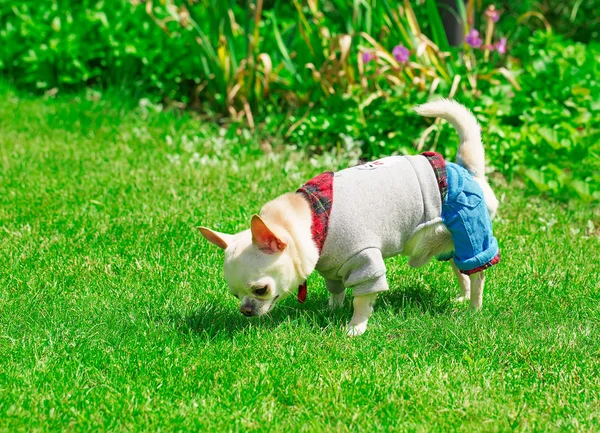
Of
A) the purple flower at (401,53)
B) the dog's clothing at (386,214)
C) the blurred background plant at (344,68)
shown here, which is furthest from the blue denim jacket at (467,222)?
the purple flower at (401,53)

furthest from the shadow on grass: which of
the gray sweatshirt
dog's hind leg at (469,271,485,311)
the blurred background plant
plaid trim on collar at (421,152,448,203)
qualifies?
the blurred background plant

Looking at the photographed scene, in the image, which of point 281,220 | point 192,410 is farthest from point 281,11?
point 192,410

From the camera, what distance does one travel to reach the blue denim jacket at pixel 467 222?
Answer: 3.78m

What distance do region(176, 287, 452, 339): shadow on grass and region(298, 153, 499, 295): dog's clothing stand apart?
0.23 metres

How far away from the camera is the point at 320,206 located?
11.9ft

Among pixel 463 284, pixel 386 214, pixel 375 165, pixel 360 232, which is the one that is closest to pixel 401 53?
pixel 463 284

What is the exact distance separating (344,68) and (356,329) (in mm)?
3259

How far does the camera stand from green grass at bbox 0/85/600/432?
3.13 m

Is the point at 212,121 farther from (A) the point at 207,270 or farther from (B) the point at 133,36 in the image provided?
(A) the point at 207,270

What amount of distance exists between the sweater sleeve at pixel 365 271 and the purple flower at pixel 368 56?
3.08m

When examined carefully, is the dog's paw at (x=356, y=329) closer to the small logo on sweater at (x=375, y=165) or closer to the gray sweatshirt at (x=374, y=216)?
the gray sweatshirt at (x=374, y=216)

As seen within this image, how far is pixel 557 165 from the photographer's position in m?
5.95

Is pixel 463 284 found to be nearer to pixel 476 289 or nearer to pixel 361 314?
pixel 476 289

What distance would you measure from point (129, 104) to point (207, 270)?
325 cm
